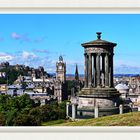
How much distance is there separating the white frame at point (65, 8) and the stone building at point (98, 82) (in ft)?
23.6

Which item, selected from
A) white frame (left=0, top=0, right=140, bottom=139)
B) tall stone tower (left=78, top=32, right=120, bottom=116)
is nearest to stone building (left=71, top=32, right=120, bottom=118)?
tall stone tower (left=78, top=32, right=120, bottom=116)

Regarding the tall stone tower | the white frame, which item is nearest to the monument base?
the tall stone tower

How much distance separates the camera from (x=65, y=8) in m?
10.3

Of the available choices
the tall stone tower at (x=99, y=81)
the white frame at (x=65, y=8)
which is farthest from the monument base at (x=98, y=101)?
the white frame at (x=65, y=8)

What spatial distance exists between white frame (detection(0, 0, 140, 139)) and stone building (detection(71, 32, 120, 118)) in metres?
7.20

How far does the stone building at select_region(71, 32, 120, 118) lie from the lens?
1781 centimetres

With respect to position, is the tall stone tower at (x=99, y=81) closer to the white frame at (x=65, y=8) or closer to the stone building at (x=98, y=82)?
the stone building at (x=98, y=82)

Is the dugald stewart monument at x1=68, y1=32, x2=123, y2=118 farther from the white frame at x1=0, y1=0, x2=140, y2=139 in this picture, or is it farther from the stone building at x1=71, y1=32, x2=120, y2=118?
the white frame at x1=0, y1=0, x2=140, y2=139

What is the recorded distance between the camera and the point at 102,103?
1803 centimetres

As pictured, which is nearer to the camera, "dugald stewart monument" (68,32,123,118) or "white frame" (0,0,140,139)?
"white frame" (0,0,140,139)

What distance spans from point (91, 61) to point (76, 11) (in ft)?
27.1

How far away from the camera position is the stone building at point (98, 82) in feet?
58.4

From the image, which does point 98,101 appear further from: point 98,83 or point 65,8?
point 65,8
